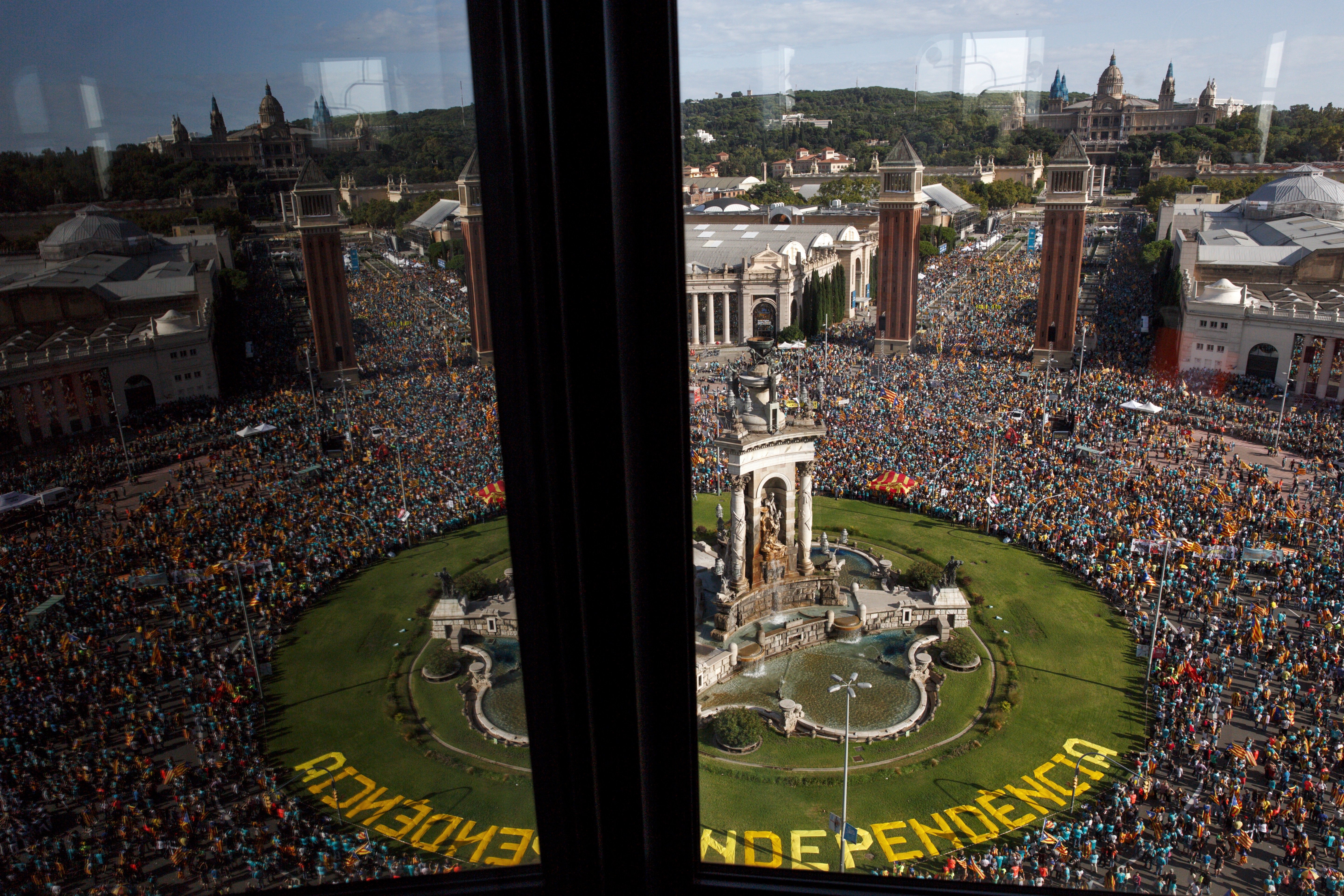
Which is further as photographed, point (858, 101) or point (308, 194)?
point (858, 101)

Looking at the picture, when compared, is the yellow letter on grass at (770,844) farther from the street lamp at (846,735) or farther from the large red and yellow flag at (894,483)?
the large red and yellow flag at (894,483)

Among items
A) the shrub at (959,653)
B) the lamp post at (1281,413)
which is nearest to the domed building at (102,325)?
the shrub at (959,653)

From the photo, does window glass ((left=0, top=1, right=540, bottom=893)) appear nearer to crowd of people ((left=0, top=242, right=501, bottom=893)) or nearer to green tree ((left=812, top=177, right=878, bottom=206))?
crowd of people ((left=0, top=242, right=501, bottom=893))

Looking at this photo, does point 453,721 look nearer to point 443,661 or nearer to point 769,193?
point 443,661

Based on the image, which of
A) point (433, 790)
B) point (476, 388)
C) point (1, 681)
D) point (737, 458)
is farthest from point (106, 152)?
point (737, 458)

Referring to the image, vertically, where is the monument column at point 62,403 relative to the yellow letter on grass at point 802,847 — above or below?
above

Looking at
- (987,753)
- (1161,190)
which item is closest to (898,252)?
(1161,190)

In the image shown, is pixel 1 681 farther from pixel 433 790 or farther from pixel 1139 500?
pixel 1139 500
